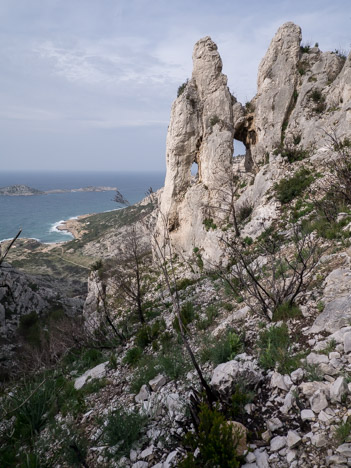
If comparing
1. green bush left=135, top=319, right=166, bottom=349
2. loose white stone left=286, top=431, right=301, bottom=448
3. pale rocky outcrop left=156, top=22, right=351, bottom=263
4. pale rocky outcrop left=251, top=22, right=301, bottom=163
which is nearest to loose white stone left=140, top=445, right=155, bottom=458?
loose white stone left=286, top=431, right=301, bottom=448

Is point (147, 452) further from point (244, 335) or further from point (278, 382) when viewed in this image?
point (244, 335)

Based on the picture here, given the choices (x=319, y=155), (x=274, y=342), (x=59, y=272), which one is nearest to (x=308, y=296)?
(x=274, y=342)

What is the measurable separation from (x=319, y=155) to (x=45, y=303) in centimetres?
2762

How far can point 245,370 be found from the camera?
4141 mm

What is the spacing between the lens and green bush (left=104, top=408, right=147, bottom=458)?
394 centimetres

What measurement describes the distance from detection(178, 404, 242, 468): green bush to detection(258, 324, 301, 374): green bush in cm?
143

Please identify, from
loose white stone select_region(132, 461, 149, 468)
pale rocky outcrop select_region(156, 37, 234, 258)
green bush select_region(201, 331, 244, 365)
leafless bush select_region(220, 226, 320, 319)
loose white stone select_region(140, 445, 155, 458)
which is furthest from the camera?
pale rocky outcrop select_region(156, 37, 234, 258)

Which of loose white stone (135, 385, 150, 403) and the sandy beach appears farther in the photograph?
the sandy beach

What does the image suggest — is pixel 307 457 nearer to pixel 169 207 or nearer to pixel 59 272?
pixel 169 207

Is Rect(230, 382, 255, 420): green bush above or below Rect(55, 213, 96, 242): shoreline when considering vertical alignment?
above

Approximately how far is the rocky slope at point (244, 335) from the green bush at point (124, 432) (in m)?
0.02

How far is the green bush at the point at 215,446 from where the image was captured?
2.81m

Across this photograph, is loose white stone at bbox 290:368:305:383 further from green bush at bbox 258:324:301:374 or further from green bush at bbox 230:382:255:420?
green bush at bbox 230:382:255:420

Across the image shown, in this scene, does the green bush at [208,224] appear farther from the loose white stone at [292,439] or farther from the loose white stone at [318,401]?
the loose white stone at [292,439]
